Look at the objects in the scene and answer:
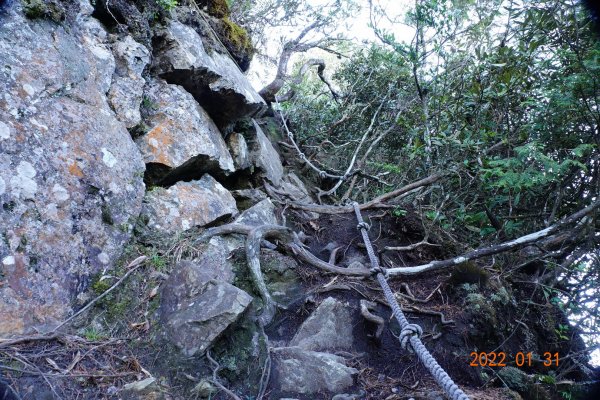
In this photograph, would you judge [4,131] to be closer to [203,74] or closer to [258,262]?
[258,262]

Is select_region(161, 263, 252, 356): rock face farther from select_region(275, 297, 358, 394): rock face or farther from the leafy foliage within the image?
the leafy foliage

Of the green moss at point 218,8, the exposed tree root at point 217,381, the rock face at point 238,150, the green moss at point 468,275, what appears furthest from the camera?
the green moss at point 218,8

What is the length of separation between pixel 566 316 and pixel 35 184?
5.17 metres

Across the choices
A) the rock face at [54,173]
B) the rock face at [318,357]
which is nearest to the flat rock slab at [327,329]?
the rock face at [318,357]

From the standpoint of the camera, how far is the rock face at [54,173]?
7.71 feet

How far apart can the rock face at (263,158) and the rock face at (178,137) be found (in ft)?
3.22

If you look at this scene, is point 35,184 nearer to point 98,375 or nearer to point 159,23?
point 98,375

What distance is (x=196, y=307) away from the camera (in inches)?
98.7

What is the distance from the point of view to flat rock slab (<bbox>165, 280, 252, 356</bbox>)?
2.35m

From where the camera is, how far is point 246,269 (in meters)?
3.42

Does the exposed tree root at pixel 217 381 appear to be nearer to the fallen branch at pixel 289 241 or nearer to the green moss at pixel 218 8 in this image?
the fallen branch at pixel 289 241

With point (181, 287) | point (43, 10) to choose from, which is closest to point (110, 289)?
point (181, 287)

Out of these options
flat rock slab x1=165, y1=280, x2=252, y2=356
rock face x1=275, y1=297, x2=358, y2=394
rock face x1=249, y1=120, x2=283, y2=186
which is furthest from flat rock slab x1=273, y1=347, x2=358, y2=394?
rock face x1=249, y1=120, x2=283, y2=186
